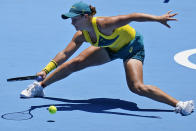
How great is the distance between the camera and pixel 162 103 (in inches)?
344

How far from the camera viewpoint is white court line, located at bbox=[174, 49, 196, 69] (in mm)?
10376

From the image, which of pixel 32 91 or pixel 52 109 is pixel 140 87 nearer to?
pixel 52 109

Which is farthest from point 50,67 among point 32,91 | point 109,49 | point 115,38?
point 115,38

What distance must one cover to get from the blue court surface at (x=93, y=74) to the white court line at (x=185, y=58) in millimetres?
17

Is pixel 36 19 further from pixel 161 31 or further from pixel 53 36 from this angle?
pixel 161 31

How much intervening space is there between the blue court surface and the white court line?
2 centimetres

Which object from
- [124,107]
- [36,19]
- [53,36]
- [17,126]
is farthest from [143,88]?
[36,19]

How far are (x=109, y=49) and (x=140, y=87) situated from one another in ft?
2.71

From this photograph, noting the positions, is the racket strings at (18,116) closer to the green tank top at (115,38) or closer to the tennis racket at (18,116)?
the tennis racket at (18,116)

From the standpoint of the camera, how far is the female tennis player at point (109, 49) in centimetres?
806

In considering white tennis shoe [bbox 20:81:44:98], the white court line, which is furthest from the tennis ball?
the white court line

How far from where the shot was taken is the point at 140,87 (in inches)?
324

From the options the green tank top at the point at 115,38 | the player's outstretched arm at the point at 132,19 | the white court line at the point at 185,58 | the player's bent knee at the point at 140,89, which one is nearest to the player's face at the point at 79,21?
the green tank top at the point at 115,38

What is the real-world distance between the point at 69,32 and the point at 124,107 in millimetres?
3841
